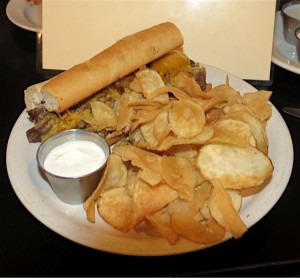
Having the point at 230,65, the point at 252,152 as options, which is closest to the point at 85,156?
the point at 252,152

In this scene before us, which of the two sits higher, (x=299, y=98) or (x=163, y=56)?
(x=163, y=56)

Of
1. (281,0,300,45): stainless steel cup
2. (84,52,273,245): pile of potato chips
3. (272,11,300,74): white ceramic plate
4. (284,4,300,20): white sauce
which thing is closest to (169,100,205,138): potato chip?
(84,52,273,245): pile of potato chips

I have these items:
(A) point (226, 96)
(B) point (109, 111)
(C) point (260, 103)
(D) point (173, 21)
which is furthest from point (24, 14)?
(C) point (260, 103)

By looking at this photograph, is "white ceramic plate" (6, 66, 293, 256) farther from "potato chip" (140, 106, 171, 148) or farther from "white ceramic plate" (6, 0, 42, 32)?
"white ceramic plate" (6, 0, 42, 32)

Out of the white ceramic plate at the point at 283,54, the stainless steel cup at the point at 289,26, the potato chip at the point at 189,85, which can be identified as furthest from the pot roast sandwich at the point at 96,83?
the stainless steel cup at the point at 289,26

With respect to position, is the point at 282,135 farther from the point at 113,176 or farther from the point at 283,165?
the point at 113,176

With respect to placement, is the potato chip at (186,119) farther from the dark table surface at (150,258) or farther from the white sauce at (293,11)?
the white sauce at (293,11)

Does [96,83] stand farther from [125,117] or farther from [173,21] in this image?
[173,21]
